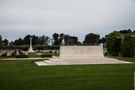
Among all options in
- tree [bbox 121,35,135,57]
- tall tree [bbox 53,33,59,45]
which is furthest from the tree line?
tall tree [bbox 53,33,59,45]

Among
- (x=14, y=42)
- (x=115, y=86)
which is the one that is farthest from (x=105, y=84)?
(x=14, y=42)

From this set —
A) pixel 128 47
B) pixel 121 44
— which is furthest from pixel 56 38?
pixel 128 47

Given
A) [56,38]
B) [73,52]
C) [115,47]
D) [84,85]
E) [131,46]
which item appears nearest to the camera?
[84,85]

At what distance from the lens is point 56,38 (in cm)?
11406

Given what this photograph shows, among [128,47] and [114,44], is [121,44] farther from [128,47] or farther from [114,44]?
[114,44]

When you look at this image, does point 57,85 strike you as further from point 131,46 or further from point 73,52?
point 131,46

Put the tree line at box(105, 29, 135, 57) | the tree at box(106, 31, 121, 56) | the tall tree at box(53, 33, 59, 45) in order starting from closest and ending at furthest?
the tree line at box(105, 29, 135, 57), the tree at box(106, 31, 121, 56), the tall tree at box(53, 33, 59, 45)

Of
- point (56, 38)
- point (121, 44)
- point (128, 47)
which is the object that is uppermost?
point (56, 38)

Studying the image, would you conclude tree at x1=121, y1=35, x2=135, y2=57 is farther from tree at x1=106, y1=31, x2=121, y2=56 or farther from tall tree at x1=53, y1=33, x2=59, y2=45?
tall tree at x1=53, y1=33, x2=59, y2=45

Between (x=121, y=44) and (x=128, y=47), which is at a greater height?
(x=121, y=44)

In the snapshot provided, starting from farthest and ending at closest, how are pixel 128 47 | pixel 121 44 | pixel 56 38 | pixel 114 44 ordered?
pixel 56 38, pixel 114 44, pixel 121 44, pixel 128 47

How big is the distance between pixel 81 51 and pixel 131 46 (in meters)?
9.98

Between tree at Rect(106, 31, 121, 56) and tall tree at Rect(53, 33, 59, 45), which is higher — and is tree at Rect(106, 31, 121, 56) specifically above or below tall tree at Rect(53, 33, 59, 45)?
below

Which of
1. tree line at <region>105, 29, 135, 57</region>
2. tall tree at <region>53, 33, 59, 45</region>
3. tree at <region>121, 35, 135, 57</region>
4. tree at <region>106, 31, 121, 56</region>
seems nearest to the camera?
tree at <region>121, 35, 135, 57</region>
